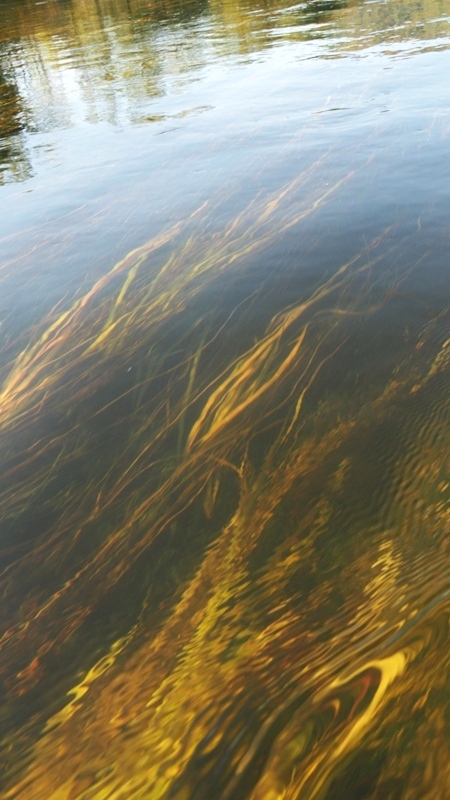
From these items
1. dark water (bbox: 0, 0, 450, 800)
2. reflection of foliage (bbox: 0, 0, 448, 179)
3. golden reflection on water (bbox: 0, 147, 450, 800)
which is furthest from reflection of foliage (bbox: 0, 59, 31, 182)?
golden reflection on water (bbox: 0, 147, 450, 800)

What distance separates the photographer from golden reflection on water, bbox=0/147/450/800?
1.46 metres

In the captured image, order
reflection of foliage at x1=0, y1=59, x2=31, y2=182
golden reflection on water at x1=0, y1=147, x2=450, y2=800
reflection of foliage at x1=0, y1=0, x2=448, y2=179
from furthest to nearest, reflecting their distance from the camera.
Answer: reflection of foliage at x1=0, y1=0, x2=448, y2=179 < reflection of foliage at x1=0, y1=59, x2=31, y2=182 < golden reflection on water at x1=0, y1=147, x2=450, y2=800

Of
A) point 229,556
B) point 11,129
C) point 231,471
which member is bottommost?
point 229,556

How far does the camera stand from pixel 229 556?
1.95 metres

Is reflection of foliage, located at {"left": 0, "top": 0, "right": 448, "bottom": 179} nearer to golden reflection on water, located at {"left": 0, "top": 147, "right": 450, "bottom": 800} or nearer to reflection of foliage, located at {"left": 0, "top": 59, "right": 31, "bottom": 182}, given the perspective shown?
reflection of foliage, located at {"left": 0, "top": 59, "right": 31, "bottom": 182}

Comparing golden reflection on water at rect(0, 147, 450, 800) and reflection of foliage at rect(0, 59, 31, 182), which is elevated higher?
reflection of foliage at rect(0, 59, 31, 182)

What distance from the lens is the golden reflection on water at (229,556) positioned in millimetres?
1457

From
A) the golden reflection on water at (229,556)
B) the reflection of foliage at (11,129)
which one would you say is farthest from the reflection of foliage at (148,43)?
the golden reflection on water at (229,556)

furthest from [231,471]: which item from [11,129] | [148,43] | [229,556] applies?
[148,43]

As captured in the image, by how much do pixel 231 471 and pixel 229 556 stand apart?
408 mm

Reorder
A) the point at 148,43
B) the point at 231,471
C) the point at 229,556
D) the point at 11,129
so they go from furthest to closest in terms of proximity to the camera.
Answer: the point at 148,43
the point at 11,129
the point at 231,471
the point at 229,556

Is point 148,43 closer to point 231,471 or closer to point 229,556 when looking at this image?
point 231,471

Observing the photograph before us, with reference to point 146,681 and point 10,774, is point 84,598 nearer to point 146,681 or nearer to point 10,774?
point 146,681

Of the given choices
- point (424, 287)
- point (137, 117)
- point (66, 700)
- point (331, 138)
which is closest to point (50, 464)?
point (66, 700)
